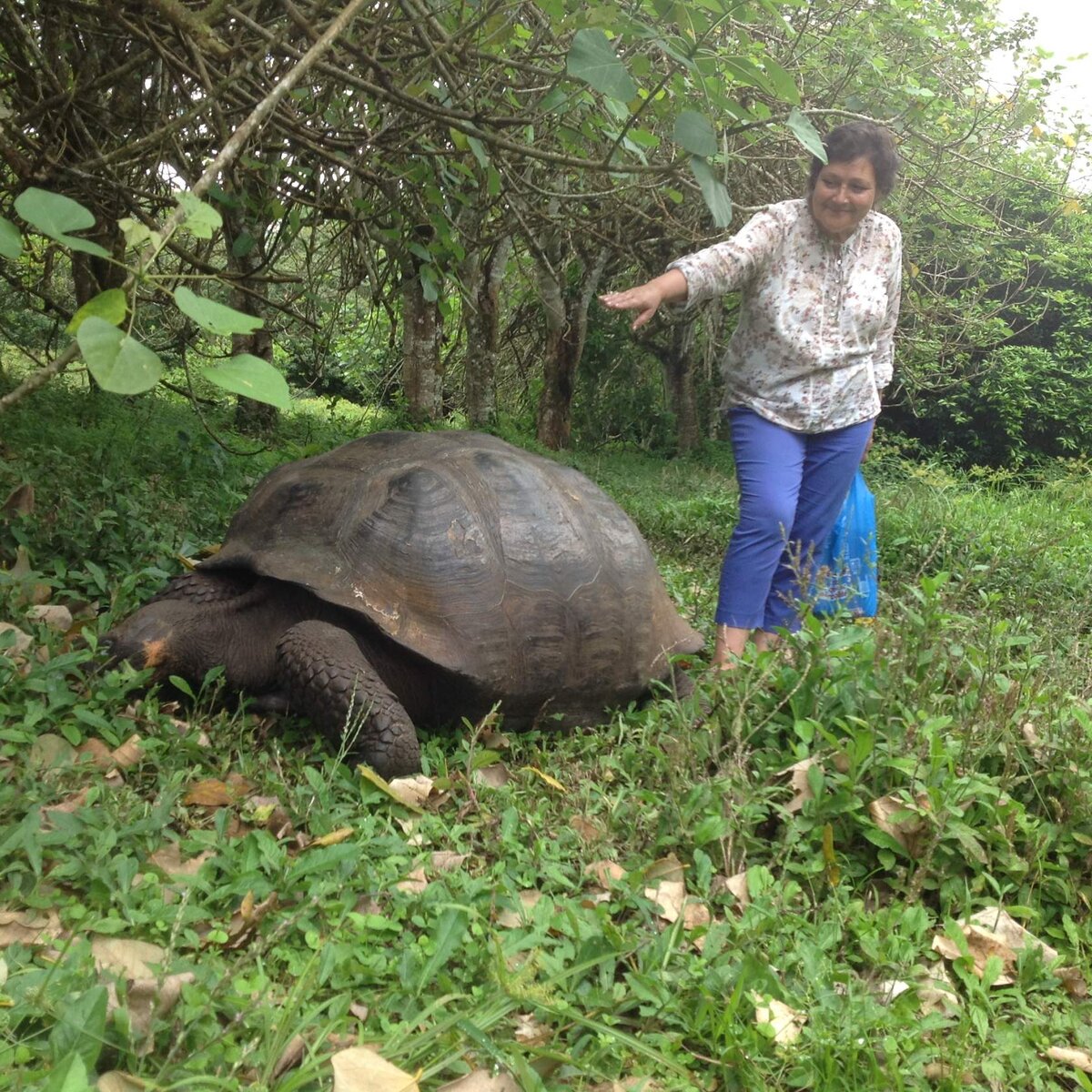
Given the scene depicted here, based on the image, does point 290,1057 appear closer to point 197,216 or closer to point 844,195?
point 197,216

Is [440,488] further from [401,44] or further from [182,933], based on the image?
[401,44]

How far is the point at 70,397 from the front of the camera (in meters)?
5.73

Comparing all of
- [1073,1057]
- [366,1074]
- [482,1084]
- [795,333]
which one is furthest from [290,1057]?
[795,333]

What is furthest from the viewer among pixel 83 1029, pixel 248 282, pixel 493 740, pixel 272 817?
pixel 248 282

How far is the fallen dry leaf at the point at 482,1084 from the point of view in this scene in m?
1.43

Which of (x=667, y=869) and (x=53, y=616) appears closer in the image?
(x=667, y=869)

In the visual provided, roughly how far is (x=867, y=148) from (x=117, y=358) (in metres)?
3.06

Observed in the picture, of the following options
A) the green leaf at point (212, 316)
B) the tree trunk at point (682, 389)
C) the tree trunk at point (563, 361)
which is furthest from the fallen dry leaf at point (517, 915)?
the tree trunk at point (682, 389)

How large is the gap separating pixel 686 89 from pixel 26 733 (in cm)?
221

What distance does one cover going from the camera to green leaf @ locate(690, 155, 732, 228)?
1.95 metres

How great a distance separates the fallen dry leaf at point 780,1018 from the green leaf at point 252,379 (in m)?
1.32

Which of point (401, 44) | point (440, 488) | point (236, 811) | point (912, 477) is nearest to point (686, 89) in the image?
point (440, 488)

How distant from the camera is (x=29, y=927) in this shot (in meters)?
1.63

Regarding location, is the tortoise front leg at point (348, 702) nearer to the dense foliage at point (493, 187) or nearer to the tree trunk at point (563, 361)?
the dense foliage at point (493, 187)
